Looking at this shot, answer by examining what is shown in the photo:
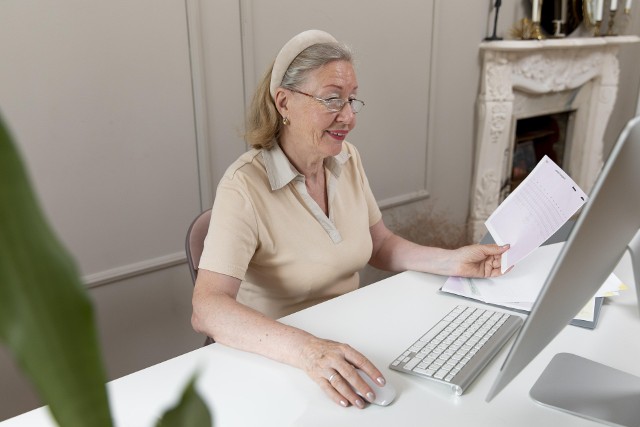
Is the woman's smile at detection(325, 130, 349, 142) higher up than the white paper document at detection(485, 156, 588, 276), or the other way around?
the woman's smile at detection(325, 130, 349, 142)

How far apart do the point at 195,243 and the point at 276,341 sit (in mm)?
521

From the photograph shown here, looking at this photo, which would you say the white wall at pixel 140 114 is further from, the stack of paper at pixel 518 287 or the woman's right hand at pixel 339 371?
the stack of paper at pixel 518 287

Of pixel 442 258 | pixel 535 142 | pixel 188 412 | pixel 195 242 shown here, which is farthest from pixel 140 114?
pixel 535 142

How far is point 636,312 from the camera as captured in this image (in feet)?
4.13

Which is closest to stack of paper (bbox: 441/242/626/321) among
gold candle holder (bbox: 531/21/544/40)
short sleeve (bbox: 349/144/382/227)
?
short sleeve (bbox: 349/144/382/227)

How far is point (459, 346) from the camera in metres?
1.08

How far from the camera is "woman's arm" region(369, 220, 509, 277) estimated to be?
1.43m

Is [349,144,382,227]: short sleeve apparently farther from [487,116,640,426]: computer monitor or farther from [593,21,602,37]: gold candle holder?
[593,21,602,37]: gold candle holder

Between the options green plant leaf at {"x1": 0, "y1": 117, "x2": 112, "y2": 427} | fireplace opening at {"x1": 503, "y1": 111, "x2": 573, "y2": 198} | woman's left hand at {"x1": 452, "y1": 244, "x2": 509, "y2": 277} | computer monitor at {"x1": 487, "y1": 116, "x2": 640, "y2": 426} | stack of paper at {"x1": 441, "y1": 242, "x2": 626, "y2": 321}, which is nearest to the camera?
green plant leaf at {"x1": 0, "y1": 117, "x2": 112, "y2": 427}

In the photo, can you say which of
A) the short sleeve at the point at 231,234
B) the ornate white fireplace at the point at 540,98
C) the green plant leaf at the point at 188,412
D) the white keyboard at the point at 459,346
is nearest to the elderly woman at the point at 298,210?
the short sleeve at the point at 231,234

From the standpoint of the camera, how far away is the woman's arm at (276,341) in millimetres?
944

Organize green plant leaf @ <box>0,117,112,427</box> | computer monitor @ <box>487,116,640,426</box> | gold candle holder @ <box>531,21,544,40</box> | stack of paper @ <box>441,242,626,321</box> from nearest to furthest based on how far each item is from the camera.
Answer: green plant leaf @ <box>0,117,112,427</box>
computer monitor @ <box>487,116,640,426</box>
stack of paper @ <box>441,242,626,321</box>
gold candle holder @ <box>531,21,544,40</box>

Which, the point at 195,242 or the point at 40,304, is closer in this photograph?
the point at 40,304

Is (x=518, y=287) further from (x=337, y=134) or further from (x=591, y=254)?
(x=591, y=254)
